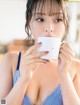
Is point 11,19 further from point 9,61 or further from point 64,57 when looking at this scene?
point 64,57

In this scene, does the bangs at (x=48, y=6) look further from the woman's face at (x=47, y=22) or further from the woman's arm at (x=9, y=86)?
the woman's arm at (x=9, y=86)

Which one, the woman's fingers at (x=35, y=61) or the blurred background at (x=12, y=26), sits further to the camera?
the blurred background at (x=12, y=26)

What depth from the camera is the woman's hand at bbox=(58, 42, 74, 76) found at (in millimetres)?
725

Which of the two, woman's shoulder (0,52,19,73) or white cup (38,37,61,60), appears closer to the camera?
white cup (38,37,61,60)

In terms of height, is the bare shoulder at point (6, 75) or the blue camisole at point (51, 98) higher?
the bare shoulder at point (6, 75)

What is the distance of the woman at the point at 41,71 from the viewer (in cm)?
75

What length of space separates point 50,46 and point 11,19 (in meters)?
4.22

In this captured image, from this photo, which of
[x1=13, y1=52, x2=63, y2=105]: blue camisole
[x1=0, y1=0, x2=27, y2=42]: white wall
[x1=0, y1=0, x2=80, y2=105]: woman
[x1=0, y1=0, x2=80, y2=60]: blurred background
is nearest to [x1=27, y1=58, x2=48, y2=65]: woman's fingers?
[x1=0, y1=0, x2=80, y2=105]: woman

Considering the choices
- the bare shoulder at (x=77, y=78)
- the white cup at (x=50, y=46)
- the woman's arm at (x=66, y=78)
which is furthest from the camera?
the bare shoulder at (x=77, y=78)

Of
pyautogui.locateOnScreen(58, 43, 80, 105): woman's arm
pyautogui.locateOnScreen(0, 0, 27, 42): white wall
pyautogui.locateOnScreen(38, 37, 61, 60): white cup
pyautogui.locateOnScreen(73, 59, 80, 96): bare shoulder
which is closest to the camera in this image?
pyautogui.locateOnScreen(38, 37, 61, 60): white cup

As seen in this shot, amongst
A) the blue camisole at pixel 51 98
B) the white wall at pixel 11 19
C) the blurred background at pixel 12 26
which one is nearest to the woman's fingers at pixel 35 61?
the blue camisole at pixel 51 98

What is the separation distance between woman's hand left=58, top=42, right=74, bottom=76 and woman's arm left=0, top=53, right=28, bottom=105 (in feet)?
0.40

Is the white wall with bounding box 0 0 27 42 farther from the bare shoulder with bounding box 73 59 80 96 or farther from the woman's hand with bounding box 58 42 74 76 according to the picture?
the woman's hand with bounding box 58 42 74 76

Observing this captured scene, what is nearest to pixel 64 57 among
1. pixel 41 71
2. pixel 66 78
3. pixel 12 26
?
pixel 66 78
